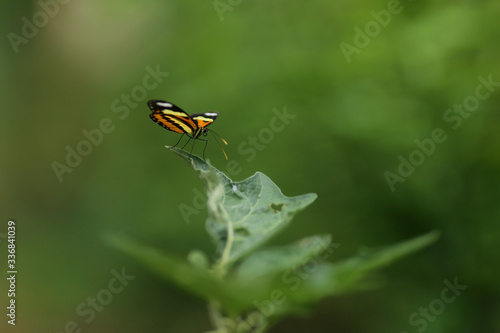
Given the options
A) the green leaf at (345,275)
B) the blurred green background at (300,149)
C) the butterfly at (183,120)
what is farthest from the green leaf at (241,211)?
the blurred green background at (300,149)

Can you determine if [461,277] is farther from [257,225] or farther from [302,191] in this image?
[257,225]

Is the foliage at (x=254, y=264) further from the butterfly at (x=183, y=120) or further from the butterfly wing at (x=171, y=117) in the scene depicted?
the butterfly at (x=183, y=120)

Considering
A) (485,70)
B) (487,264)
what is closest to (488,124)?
(485,70)

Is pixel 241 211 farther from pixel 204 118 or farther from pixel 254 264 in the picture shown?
pixel 204 118

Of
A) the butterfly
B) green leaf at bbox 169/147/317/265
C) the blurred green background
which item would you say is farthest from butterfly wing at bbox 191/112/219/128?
the blurred green background

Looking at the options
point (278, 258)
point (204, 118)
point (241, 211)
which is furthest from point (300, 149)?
point (278, 258)

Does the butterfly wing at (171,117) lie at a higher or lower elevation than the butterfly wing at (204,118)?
higher
